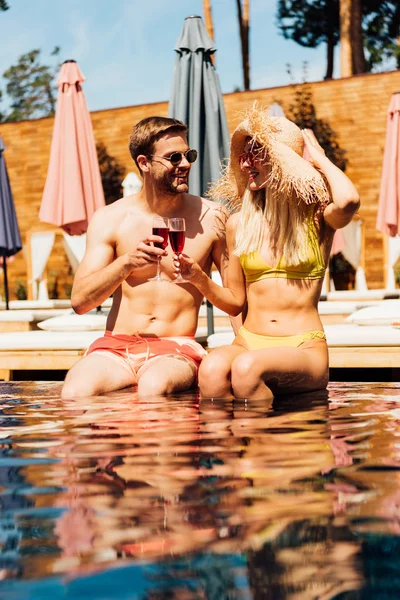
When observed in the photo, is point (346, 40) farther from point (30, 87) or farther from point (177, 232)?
point (30, 87)

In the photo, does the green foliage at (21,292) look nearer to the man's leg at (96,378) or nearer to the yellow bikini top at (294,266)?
the man's leg at (96,378)

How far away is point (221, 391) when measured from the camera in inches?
143

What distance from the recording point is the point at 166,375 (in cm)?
384

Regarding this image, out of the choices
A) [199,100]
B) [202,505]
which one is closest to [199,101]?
[199,100]

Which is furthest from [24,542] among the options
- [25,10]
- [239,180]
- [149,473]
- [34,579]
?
[25,10]

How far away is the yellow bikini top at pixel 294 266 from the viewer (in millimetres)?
3748

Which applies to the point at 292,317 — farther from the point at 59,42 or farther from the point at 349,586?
the point at 59,42

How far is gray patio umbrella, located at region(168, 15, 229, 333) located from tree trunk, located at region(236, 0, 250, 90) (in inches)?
553

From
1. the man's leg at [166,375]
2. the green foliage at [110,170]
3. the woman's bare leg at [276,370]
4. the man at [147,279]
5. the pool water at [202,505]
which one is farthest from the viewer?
the green foliage at [110,170]

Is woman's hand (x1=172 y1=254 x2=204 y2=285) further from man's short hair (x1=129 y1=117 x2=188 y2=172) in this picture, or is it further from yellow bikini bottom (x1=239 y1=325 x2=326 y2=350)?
man's short hair (x1=129 y1=117 x2=188 y2=172)

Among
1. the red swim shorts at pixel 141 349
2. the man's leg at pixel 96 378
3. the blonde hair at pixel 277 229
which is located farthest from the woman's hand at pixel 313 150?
the man's leg at pixel 96 378

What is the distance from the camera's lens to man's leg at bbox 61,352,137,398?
3912 millimetres

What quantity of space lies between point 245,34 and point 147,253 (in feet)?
60.2

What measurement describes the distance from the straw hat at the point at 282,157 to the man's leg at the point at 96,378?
1093mm
